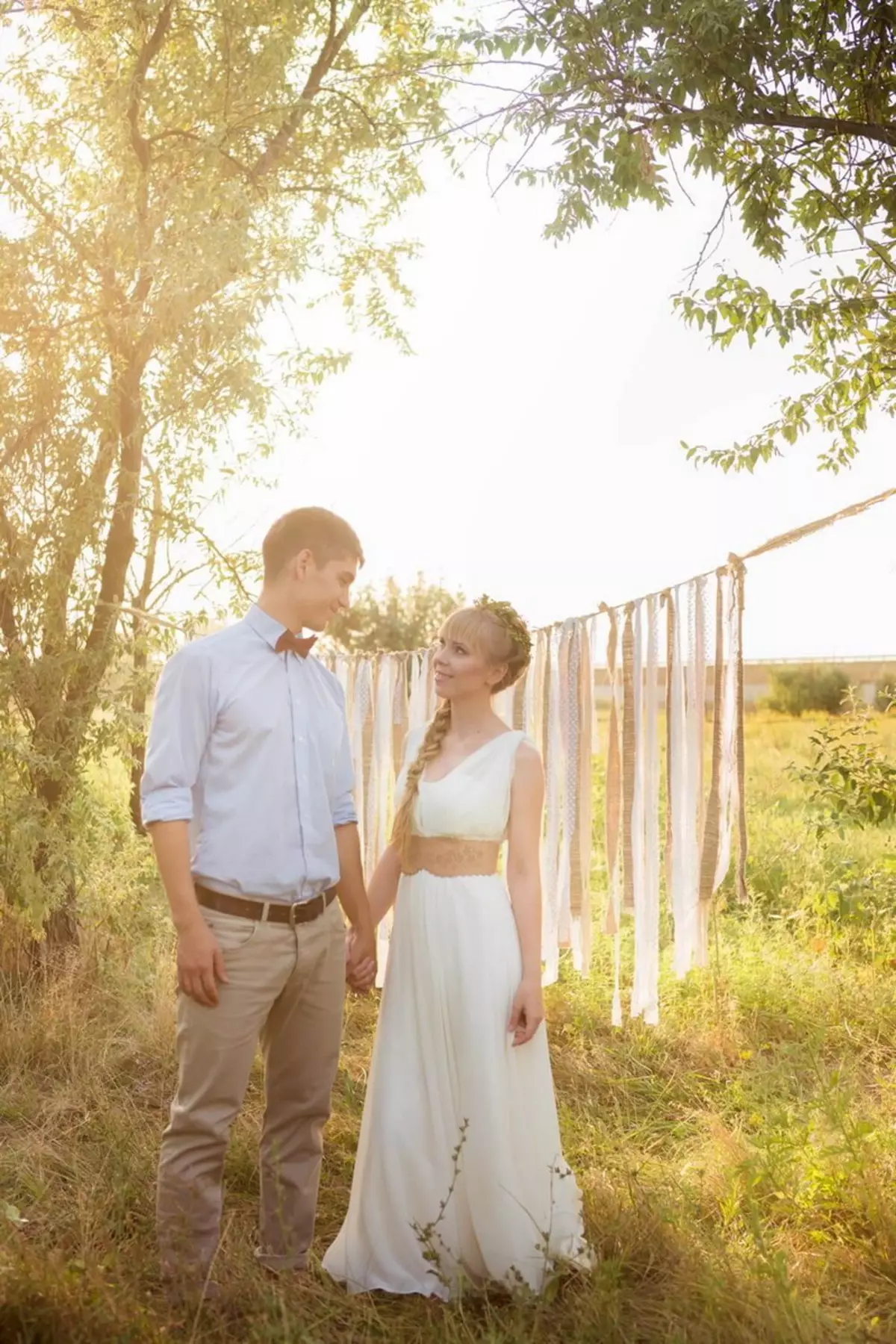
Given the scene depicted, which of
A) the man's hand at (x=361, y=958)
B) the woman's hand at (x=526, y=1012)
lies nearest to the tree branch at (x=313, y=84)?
the man's hand at (x=361, y=958)

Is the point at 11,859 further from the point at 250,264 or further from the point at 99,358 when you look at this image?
the point at 250,264

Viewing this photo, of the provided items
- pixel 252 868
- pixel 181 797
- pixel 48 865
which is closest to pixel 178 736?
pixel 181 797

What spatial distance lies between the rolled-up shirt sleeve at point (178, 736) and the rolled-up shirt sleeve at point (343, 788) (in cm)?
47

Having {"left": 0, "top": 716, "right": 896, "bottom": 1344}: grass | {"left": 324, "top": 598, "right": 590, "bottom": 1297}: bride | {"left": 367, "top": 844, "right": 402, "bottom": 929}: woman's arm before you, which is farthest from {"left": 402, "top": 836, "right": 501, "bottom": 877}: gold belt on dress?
{"left": 0, "top": 716, "right": 896, "bottom": 1344}: grass

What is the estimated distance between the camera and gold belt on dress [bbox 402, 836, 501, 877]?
144 inches

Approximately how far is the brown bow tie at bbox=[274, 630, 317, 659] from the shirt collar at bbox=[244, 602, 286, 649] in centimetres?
1

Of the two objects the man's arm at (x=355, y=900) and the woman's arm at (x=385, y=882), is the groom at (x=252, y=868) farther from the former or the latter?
the woman's arm at (x=385, y=882)

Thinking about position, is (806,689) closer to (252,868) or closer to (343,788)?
(343,788)

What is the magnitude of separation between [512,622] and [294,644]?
720 mm

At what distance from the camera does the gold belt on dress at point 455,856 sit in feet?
12.0

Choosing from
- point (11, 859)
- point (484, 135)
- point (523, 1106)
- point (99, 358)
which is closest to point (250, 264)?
point (99, 358)

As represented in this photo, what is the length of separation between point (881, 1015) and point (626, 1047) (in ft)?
4.23

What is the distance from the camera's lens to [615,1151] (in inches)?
188

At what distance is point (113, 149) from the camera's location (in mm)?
6953
